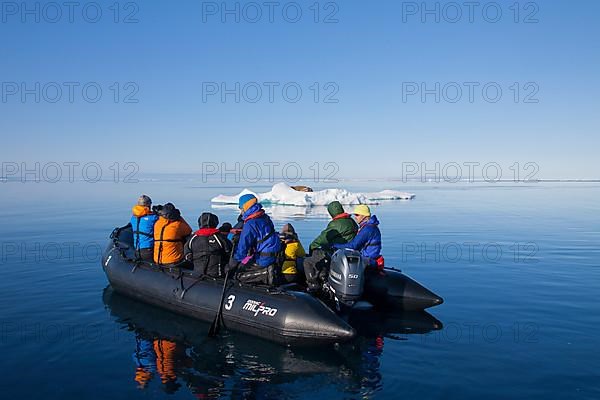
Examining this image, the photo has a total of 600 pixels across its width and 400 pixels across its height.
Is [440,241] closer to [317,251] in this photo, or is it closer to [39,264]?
[317,251]

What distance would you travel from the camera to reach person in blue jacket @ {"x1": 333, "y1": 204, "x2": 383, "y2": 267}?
7.96 m

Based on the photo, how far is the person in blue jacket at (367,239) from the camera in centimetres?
796

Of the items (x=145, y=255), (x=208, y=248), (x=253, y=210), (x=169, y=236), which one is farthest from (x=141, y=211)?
(x=253, y=210)

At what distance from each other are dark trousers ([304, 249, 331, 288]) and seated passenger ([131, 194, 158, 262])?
3.34 m

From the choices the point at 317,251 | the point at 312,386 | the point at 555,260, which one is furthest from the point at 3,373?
the point at 555,260

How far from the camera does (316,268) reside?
769 centimetres

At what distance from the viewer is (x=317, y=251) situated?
25.4 ft

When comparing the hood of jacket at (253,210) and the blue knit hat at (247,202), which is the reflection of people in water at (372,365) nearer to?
the hood of jacket at (253,210)

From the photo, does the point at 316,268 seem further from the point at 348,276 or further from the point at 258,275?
the point at 258,275

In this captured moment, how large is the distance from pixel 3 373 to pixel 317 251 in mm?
4709

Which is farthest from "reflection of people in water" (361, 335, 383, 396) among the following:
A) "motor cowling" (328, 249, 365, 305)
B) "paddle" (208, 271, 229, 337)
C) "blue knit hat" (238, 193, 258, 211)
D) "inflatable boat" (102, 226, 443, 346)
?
"blue knit hat" (238, 193, 258, 211)

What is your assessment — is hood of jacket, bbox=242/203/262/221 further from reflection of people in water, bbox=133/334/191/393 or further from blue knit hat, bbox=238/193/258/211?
reflection of people in water, bbox=133/334/191/393

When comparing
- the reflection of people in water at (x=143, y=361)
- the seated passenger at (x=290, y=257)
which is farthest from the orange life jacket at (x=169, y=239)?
the seated passenger at (x=290, y=257)

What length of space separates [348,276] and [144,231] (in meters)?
4.47
